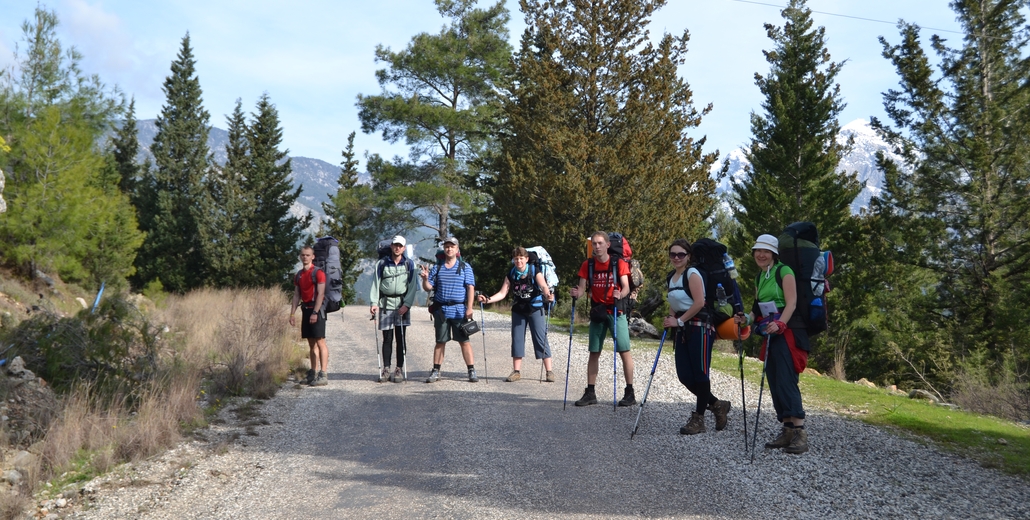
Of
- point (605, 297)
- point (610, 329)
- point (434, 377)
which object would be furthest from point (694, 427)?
point (434, 377)

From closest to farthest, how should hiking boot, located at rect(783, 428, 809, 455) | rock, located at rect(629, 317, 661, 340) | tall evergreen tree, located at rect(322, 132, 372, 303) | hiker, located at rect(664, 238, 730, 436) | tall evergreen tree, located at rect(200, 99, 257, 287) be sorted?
1. hiking boot, located at rect(783, 428, 809, 455)
2. hiker, located at rect(664, 238, 730, 436)
3. rock, located at rect(629, 317, 661, 340)
4. tall evergreen tree, located at rect(322, 132, 372, 303)
5. tall evergreen tree, located at rect(200, 99, 257, 287)

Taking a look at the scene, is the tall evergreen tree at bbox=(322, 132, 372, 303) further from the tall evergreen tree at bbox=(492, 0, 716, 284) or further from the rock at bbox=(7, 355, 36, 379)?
the rock at bbox=(7, 355, 36, 379)

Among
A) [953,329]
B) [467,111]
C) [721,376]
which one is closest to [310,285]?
[721,376]

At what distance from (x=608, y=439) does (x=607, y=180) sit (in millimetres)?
15149

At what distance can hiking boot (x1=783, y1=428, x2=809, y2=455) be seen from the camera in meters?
6.07

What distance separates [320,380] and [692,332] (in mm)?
5531

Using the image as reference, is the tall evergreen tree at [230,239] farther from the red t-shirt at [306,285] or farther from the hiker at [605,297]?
the hiker at [605,297]

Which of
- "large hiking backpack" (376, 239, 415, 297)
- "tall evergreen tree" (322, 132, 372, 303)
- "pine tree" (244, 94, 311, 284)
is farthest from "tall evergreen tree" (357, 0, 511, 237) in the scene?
"large hiking backpack" (376, 239, 415, 297)

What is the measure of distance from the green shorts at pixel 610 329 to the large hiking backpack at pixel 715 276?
1.33 metres

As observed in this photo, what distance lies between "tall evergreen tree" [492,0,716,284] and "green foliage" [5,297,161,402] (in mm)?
13439

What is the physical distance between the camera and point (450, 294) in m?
9.70

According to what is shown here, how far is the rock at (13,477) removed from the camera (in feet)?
19.0

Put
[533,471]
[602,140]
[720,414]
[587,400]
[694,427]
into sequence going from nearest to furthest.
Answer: [533,471]
[694,427]
[720,414]
[587,400]
[602,140]

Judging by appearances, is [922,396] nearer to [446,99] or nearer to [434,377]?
[434,377]
